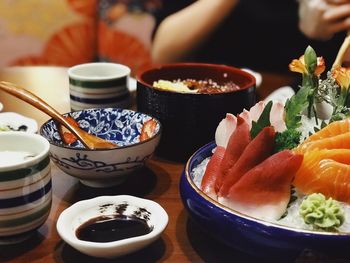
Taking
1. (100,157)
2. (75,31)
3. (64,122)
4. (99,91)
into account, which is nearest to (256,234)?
(100,157)

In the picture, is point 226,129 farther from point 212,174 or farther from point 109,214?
point 109,214

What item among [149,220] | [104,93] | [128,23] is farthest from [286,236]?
[128,23]

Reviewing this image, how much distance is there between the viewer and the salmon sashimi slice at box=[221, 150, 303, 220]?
886 mm

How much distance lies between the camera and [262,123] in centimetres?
99

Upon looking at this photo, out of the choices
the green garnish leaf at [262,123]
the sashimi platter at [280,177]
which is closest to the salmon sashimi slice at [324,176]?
the sashimi platter at [280,177]

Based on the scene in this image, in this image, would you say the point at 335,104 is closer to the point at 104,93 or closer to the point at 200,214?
the point at 200,214

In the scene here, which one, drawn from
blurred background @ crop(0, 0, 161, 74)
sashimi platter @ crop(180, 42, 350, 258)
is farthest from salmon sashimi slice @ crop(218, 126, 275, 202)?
blurred background @ crop(0, 0, 161, 74)

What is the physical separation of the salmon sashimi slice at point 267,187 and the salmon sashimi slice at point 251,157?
2 cm

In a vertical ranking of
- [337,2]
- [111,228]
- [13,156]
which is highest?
[337,2]

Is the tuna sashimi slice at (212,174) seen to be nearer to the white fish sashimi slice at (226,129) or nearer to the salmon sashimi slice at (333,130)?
the white fish sashimi slice at (226,129)

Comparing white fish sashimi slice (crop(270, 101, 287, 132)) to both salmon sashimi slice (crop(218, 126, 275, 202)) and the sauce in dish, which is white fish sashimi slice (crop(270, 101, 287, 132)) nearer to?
salmon sashimi slice (crop(218, 126, 275, 202))

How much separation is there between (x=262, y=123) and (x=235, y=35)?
1.84 metres

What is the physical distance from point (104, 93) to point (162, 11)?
4.08 feet

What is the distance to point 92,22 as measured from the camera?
117 inches
